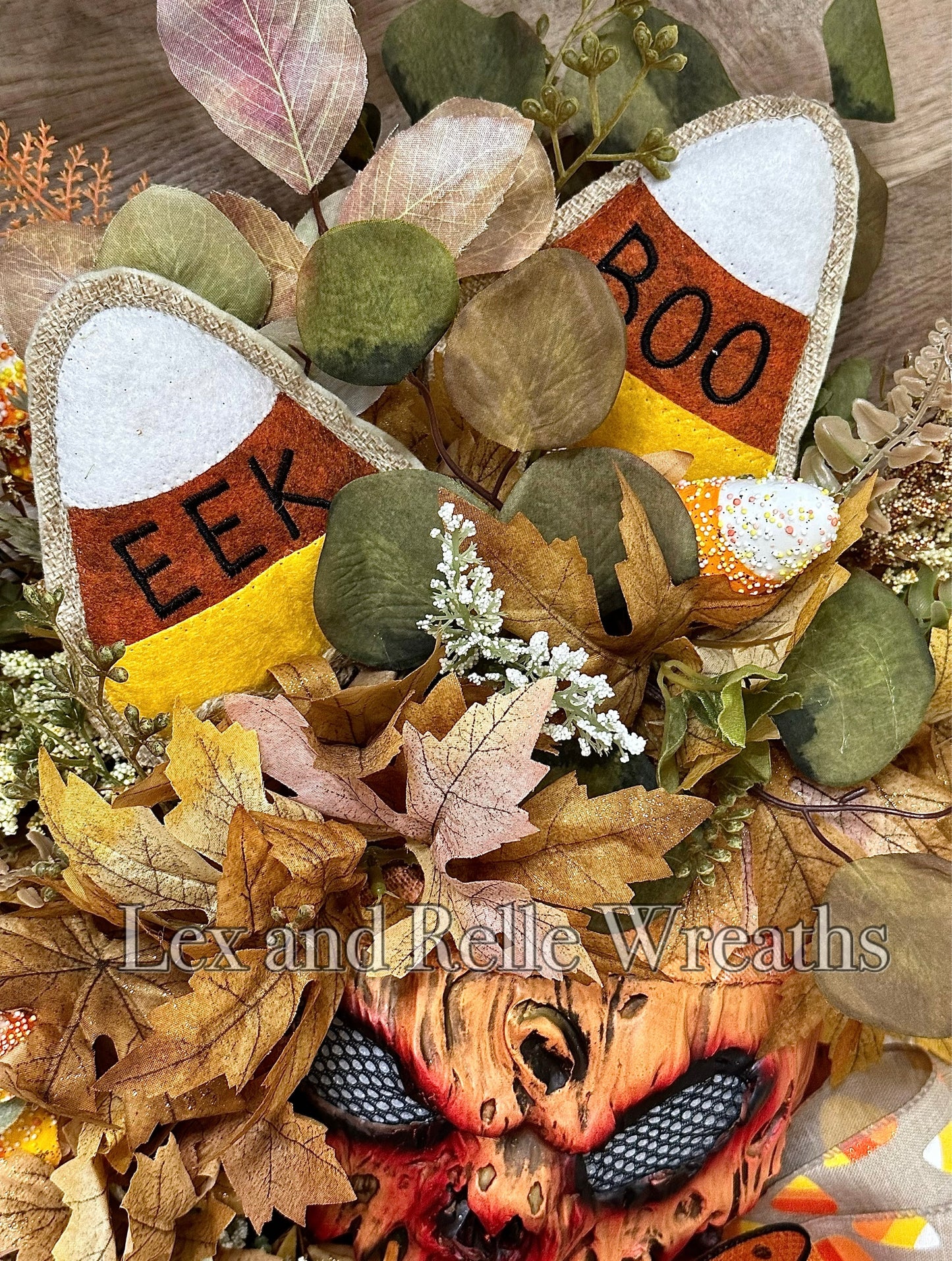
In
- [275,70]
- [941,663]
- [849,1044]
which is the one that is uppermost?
[275,70]

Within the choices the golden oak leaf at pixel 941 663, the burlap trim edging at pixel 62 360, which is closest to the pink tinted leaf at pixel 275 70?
the burlap trim edging at pixel 62 360

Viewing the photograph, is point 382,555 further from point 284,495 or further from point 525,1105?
point 525,1105

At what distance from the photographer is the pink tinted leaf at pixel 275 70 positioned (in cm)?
60

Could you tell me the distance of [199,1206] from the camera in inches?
25.8

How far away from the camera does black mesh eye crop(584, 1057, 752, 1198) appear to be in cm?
65

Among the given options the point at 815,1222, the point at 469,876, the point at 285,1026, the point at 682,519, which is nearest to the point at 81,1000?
the point at 285,1026

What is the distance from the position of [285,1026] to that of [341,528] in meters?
0.30

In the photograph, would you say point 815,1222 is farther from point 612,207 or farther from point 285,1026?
point 612,207

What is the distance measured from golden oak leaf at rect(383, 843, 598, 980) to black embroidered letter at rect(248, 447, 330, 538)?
0.74ft

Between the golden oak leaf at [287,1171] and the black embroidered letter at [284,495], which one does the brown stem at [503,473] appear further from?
the golden oak leaf at [287,1171]

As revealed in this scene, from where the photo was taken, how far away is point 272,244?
2.15 feet

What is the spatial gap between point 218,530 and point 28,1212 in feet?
1.51

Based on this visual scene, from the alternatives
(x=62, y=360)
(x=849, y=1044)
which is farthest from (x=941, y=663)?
(x=62, y=360)

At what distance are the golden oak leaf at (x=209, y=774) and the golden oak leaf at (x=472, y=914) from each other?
110mm
